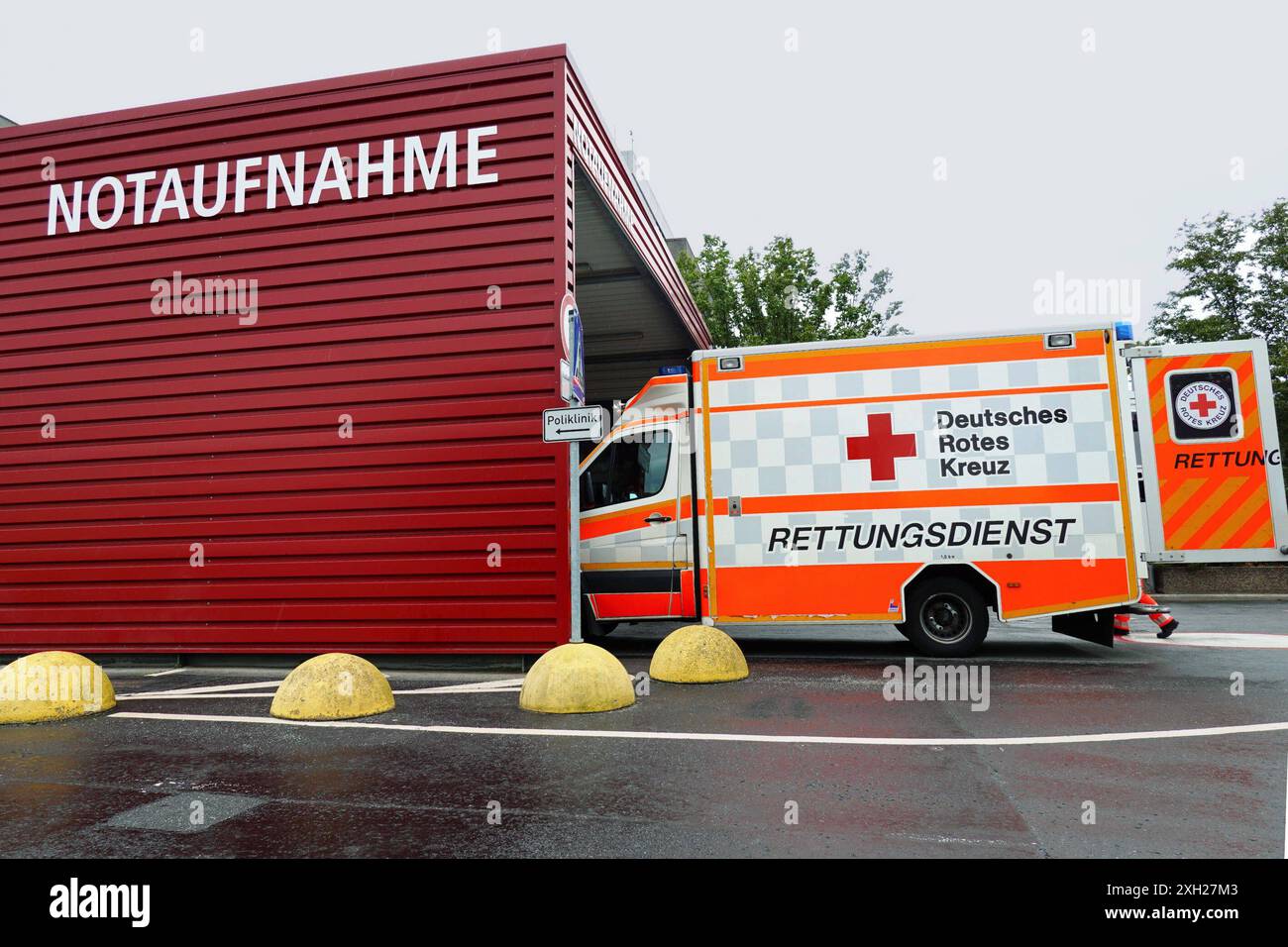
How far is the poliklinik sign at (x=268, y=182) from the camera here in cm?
793

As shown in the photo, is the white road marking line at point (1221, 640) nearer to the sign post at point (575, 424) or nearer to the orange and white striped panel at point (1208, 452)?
the orange and white striped panel at point (1208, 452)

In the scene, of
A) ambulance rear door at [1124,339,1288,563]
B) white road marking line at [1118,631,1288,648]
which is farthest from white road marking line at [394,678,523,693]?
white road marking line at [1118,631,1288,648]

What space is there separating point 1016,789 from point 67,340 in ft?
32.0

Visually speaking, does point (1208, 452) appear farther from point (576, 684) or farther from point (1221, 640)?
point (576, 684)

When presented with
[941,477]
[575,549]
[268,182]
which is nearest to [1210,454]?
[941,477]

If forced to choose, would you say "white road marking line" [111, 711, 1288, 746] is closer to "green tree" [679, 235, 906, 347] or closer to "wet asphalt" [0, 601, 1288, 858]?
"wet asphalt" [0, 601, 1288, 858]

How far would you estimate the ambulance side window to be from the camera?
27.5ft

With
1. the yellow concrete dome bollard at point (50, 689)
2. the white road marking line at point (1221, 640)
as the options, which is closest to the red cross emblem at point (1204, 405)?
the white road marking line at point (1221, 640)

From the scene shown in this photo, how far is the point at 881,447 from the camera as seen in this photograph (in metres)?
7.55

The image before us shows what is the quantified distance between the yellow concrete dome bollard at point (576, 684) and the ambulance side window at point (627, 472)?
9.19 ft

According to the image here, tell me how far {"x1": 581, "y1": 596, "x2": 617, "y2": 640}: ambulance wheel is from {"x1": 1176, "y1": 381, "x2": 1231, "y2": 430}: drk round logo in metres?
6.33

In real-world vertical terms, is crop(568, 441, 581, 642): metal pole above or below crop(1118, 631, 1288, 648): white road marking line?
above

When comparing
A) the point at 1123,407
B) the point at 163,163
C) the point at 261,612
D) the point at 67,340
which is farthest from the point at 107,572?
the point at 1123,407

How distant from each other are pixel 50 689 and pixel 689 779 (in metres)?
4.86
